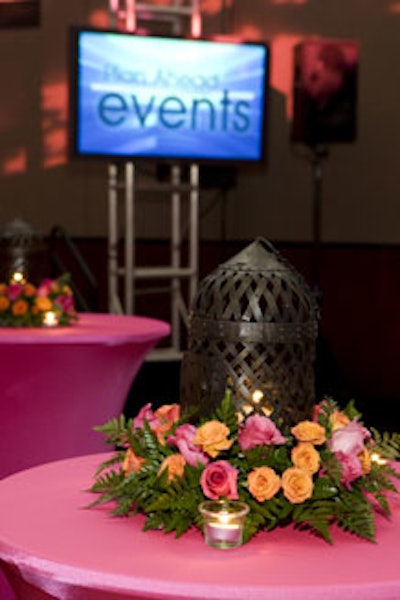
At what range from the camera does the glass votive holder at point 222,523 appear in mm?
1619

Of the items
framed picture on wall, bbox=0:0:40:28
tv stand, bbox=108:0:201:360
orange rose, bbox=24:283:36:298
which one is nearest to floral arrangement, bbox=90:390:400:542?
orange rose, bbox=24:283:36:298

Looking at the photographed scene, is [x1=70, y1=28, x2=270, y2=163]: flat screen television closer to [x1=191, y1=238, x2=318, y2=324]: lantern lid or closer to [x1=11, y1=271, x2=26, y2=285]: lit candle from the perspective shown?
[x1=11, y1=271, x2=26, y2=285]: lit candle

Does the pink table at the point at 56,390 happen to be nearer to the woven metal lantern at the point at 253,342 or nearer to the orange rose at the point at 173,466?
the woven metal lantern at the point at 253,342

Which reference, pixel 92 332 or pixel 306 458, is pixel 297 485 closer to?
pixel 306 458

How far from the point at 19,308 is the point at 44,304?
88 mm

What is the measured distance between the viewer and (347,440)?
176 centimetres

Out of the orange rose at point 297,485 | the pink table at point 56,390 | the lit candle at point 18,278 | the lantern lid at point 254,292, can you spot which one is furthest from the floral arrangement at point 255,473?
the lit candle at point 18,278

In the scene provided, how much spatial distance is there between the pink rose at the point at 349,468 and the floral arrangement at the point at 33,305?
252 cm

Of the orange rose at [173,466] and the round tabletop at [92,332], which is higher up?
the orange rose at [173,466]

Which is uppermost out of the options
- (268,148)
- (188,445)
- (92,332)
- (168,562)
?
(268,148)

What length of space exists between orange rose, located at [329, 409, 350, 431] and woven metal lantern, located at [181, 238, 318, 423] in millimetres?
61

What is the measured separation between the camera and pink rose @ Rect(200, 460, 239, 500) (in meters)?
1.68

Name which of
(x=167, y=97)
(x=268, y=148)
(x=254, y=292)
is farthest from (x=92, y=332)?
(x=268, y=148)

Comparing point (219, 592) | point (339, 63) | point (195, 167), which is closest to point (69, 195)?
point (195, 167)
